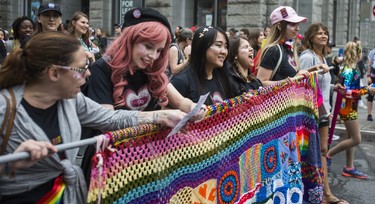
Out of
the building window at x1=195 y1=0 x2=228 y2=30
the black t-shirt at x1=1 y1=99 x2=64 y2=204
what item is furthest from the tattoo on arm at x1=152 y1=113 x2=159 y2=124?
the building window at x1=195 y1=0 x2=228 y2=30

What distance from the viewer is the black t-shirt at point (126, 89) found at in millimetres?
2908

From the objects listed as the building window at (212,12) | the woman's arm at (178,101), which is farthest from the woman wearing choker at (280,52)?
the building window at (212,12)

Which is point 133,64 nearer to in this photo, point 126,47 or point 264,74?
point 126,47

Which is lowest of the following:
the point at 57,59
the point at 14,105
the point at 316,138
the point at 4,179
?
the point at 316,138

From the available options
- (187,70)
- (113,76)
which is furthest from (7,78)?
(187,70)

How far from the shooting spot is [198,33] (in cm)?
403

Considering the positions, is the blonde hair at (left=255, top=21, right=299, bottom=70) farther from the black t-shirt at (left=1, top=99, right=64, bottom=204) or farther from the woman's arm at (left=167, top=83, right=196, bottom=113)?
the black t-shirt at (left=1, top=99, right=64, bottom=204)

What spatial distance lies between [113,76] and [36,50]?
754mm

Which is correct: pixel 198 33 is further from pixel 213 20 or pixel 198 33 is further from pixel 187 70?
pixel 213 20

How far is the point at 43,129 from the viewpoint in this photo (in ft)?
7.29

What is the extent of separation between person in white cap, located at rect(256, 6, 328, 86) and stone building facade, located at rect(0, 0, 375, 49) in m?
8.98

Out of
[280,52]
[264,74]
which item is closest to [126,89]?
[264,74]

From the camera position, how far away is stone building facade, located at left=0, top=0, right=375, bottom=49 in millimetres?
14234

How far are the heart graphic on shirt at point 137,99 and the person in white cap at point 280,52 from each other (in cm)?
193
